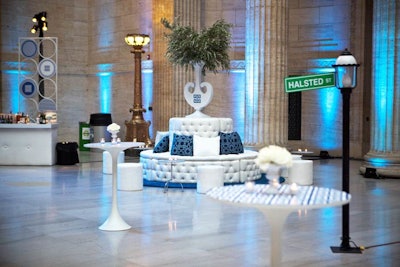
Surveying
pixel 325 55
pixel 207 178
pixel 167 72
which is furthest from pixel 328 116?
pixel 207 178

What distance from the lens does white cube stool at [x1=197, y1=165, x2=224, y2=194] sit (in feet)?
36.2

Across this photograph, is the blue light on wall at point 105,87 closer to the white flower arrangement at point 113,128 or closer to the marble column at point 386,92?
the marble column at point 386,92

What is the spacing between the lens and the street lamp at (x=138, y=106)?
Answer: 18.9 metres

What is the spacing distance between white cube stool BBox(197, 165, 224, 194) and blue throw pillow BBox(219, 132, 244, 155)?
1.30 metres

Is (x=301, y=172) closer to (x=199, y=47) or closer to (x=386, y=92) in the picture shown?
(x=386, y=92)

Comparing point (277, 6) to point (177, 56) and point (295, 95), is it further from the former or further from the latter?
point (295, 95)

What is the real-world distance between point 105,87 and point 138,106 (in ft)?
12.4

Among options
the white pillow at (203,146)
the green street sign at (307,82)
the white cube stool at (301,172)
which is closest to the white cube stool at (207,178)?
the white pillow at (203,146)

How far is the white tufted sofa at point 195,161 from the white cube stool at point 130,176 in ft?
2.14

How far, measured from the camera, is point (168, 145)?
1308 centimetres

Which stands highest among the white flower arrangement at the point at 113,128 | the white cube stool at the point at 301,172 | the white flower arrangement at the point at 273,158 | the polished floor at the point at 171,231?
the white flower arrangement at the point at 113,128

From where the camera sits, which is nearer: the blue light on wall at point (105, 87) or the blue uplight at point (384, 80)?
the blue uplight at point (384, 80)

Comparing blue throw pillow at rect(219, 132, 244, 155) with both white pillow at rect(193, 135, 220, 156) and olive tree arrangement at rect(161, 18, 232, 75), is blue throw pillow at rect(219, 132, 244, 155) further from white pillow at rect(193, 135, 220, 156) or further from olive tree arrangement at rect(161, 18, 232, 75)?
olive tree arrangement at rect(161, 18, 232, 75)

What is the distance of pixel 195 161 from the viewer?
39.0 feet
